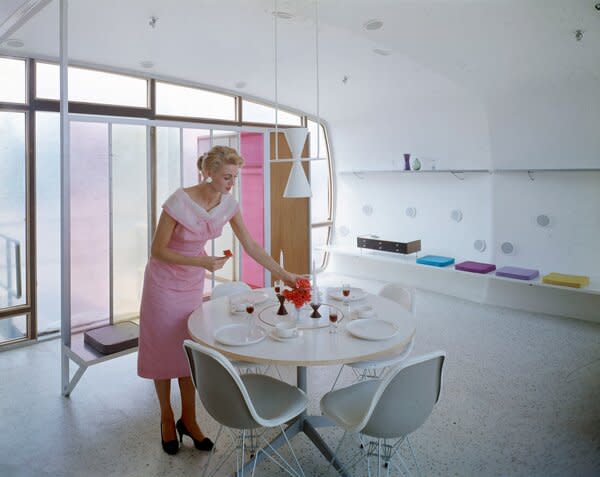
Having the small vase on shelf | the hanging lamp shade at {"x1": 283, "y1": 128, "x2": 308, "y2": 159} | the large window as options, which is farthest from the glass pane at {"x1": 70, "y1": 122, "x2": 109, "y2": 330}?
the small vase on shelf

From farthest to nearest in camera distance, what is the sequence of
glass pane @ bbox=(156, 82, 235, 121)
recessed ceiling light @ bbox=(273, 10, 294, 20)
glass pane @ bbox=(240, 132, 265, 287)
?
glass pane @ bbox=(156, 82, 235, 121)
glass pane @ bbox=(240, 132, 265, 287)
recessed ceiling light @ bbox=(273, 10, 294, 20)

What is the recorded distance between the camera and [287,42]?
4484 mm

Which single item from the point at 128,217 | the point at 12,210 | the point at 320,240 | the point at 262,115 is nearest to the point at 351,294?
the point at 128,217

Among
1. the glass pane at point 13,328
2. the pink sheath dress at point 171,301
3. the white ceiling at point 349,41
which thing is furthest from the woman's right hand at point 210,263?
the glass pane at point 13,328

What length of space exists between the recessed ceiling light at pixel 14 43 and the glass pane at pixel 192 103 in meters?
1.47

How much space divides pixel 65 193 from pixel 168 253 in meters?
1.11

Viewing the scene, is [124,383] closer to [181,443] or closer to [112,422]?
[112,422]

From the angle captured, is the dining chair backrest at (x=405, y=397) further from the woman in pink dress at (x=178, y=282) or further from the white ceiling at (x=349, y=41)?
the white ceiling at (x=349, y=41)

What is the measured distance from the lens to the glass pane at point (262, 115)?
6.12m

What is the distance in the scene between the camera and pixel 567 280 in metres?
→ 4.51

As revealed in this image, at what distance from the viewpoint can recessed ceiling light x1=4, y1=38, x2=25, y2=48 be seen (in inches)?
150

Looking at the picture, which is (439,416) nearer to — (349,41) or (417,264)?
(417,264)

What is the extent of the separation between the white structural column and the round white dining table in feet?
3.45

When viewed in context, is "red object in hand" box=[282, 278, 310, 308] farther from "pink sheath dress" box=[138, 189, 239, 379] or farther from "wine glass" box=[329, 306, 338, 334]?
"pink sheath dress" box=[138, 189, 239, 379]
